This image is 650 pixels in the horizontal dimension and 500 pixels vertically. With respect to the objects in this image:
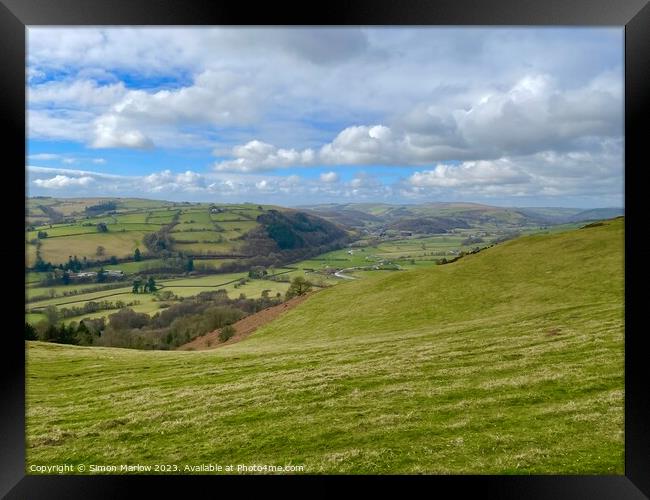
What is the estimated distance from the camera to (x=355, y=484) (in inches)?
157

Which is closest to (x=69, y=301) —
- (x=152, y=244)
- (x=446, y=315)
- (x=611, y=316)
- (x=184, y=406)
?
(x=152, y=244)

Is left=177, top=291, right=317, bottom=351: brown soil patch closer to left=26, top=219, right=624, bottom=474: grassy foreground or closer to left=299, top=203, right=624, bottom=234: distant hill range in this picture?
left=26, top=219, right=624, bottom=474: grassy foreground

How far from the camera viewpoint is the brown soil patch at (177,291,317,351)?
53.8 ft

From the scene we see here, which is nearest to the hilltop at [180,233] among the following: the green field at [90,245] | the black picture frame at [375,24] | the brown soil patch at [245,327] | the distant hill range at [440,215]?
the green field at [90,245]

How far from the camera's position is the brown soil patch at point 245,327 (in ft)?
53.8

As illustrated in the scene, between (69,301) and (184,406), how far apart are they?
14.4 m

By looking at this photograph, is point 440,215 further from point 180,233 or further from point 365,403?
point 180,233

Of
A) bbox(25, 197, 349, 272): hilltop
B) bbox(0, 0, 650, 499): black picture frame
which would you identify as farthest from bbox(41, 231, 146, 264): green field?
bbox(0, 0, 650, 499): black picture frame

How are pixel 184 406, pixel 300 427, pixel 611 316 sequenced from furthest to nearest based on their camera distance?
pixel 611 316, pixel 184 406, pixel 300 427

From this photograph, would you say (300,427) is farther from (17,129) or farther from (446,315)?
(446,315)

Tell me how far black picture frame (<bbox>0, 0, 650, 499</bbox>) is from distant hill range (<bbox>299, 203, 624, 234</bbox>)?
33.1ft

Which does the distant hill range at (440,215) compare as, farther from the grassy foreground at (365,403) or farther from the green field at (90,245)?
the green field at (90,245)

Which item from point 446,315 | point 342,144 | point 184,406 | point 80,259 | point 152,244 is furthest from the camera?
point 152,244

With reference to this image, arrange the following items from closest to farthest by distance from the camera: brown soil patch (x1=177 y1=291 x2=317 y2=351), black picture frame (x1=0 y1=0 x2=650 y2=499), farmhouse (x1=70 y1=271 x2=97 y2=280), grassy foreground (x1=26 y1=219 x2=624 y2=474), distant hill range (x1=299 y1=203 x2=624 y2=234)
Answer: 1. black picture frame (x1=0 y1=0 x2=650 y2=499)
2. grassy foreground (x1=26 y1=219 x2=624 y2=474)
3. distant hill range (x1=299 y1=203 x2=624 y2=234)
4. brown soil patch (x1=177 y1=291 x2=317 y2=351)
5. farmhouse (x1=70 y1=271 x2=97 y2=280)
